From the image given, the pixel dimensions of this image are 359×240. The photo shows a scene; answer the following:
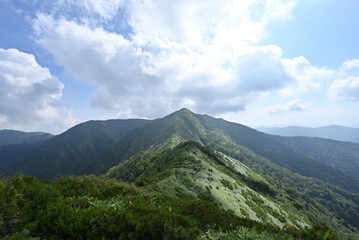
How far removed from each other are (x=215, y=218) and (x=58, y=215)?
686 centimetres

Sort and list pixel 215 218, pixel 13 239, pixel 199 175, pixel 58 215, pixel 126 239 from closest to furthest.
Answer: pixel 13 239 → pixel 126 239 → pixel 58 215 → pixel 215 218 → pixel 199 175

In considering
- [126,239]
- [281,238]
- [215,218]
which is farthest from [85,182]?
[281,238]

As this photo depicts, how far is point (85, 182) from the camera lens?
12.6 m

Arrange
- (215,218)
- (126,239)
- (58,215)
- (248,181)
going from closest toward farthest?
(126,239) → (58,215) → (215,218) → (248,181)

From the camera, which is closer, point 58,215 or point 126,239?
point 126,239

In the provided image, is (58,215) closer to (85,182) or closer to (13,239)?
(13,239)

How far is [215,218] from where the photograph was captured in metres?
8.48

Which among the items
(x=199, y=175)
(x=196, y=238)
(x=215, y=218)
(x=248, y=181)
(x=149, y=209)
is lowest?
(x=248, y=181)

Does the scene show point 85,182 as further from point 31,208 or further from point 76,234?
point 76,234

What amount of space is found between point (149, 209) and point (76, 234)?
8.76 feet

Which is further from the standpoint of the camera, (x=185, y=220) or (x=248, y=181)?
(x=248, y=181)

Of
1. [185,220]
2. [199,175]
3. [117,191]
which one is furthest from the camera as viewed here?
[199,175]

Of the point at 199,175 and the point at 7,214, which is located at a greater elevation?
the point at 7,214

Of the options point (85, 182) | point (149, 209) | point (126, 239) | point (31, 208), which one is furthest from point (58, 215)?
point (85, 182)
